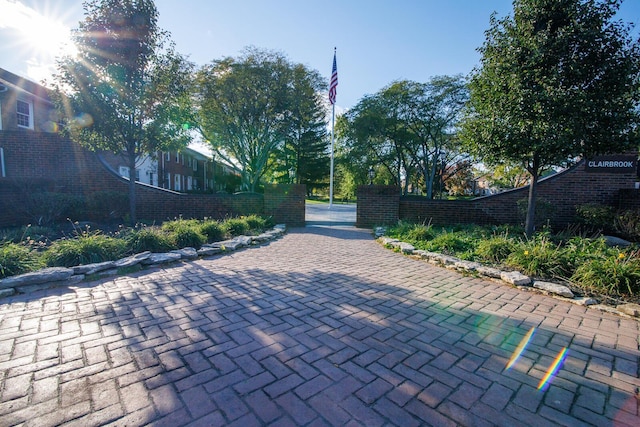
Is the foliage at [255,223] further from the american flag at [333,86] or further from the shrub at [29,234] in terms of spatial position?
the american flag at [333,86]

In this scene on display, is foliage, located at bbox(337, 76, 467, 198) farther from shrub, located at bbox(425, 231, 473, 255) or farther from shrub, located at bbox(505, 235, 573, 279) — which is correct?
shrub, located at bbox(505, 235, 573, 279)

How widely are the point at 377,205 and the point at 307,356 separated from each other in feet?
27.9

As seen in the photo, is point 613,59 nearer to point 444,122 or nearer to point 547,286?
point 547,286

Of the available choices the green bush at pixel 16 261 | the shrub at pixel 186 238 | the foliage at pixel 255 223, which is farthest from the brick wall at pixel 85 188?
the green bush at pixel 16 261

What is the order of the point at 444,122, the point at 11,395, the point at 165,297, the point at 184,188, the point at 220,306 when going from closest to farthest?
the point at 11,395, the point at 220,306, the point at 165,297, the point at 444,122, the point at 184,188

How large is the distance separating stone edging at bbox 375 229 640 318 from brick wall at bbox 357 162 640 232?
4.23 metres

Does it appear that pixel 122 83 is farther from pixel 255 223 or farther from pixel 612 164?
pixel 612 164

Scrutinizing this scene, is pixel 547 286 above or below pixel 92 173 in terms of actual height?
below

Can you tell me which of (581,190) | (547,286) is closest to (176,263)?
(547,286)

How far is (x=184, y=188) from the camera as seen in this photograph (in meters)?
30.9

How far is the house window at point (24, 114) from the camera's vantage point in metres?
13.6

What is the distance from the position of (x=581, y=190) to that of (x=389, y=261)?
7494mm

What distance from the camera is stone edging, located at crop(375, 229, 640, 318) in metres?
3.21

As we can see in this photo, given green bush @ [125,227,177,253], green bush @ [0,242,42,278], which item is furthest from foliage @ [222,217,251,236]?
green bush @ [0,242,42,278]
